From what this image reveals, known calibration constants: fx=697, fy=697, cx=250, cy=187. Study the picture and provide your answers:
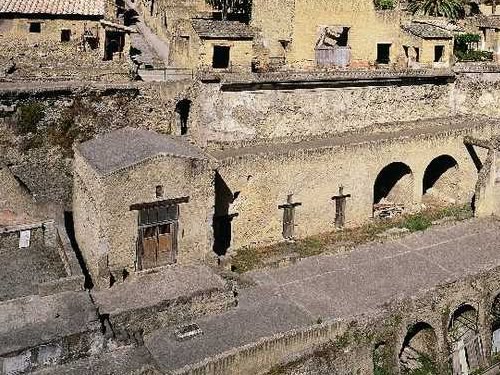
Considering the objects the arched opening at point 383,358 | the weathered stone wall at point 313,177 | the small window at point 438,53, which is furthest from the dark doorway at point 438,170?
the arched opening at point 383,358

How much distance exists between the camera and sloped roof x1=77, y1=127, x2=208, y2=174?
1809 centimetres

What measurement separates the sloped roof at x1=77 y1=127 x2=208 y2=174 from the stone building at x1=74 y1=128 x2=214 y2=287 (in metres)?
0.02

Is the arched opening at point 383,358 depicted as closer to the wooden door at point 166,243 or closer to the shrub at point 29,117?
the wooden door at point 166,243

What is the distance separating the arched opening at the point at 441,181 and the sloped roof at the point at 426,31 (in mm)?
5604

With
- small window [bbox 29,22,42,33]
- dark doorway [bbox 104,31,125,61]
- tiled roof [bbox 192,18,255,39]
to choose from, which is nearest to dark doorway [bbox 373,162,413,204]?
tiled roof [bbox 192,18,255,39]

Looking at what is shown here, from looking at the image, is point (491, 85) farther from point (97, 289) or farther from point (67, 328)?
point (67, 328)

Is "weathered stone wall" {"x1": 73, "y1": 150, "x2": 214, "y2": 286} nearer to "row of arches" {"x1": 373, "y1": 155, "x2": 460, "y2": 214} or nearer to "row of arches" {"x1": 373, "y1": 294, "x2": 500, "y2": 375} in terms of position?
"row of arches" {"x1": 373, "y1": 294, "x2": 500, "y2": 375}

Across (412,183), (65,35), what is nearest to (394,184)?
(412,183)

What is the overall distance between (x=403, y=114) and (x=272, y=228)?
891 centimetres

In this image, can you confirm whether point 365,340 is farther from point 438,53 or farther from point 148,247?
point 438,53

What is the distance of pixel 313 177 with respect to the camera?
2347cm

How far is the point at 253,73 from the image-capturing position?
25.2 meters

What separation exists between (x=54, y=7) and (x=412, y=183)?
643 inches

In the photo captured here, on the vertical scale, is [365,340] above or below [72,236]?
below
